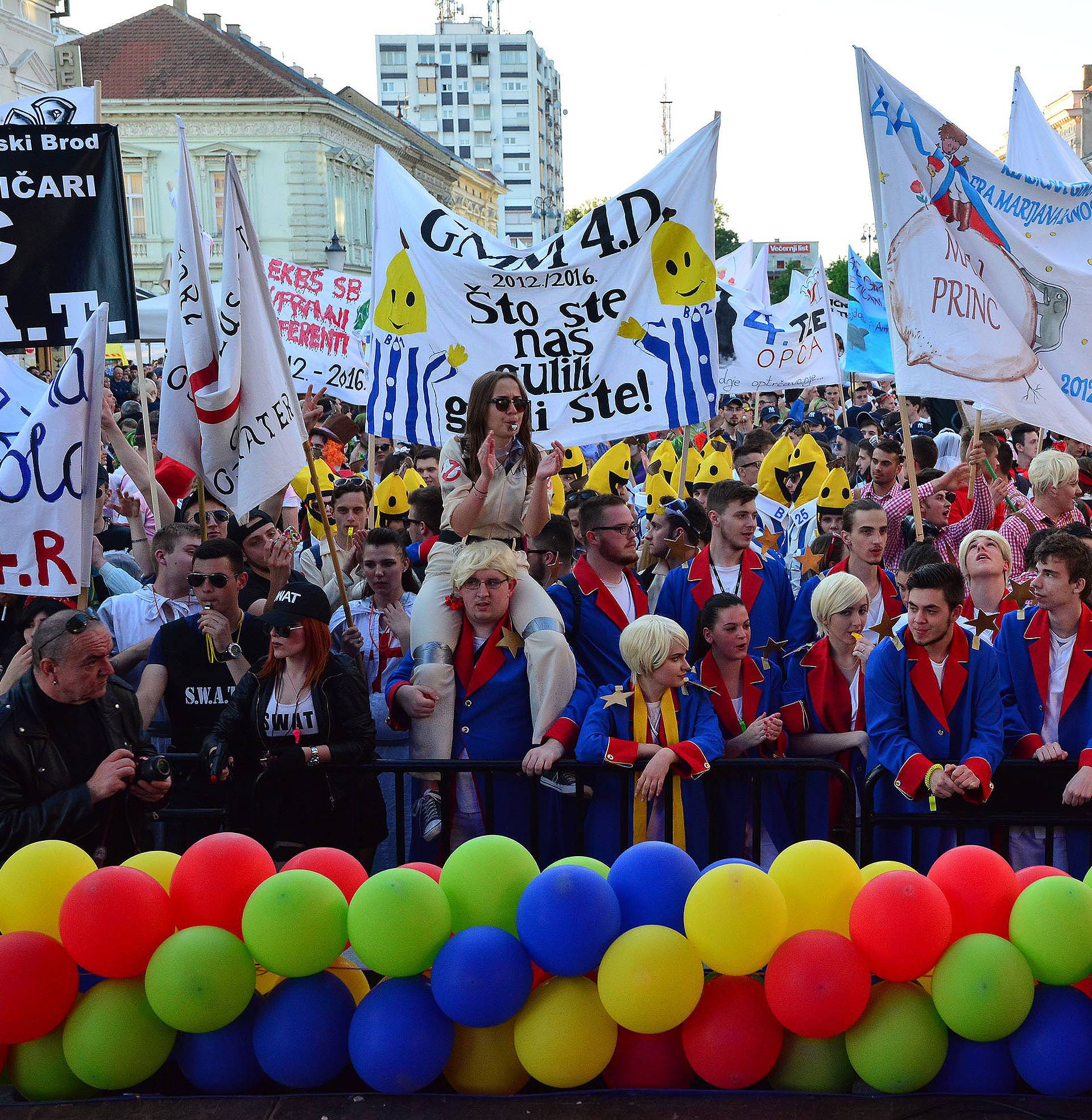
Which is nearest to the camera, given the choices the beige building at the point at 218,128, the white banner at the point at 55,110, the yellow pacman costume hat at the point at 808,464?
the white banner at the point at 55,110

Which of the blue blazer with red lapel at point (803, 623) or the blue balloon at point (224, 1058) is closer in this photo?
the blue balloon at point (224, 1058)

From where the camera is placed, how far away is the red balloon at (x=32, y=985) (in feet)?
11.2

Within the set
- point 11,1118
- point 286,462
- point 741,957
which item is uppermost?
point 286,462

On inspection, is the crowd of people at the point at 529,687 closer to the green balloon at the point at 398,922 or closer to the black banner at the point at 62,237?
the black banner at the point at 62,237

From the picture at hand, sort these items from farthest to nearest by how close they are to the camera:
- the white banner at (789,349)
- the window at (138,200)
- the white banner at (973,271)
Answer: the window at (138,200), the white banner at (789,349), the white banner at (973,271)

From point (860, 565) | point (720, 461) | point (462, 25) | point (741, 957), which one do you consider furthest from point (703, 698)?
point (462, 25)

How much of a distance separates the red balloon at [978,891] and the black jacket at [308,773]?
2.01m

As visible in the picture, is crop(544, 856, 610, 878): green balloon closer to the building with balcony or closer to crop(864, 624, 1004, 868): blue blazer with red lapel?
crop(864, 624, 1004, 868): blue blazer with red lapel

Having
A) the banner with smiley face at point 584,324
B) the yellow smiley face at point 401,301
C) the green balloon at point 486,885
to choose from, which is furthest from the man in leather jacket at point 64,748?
the yellow smiley face at point 401,301

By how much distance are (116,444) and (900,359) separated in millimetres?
3709

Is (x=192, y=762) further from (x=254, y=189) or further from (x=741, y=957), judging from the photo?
(x=254, y=189)

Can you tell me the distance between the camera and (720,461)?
1054 centimetres

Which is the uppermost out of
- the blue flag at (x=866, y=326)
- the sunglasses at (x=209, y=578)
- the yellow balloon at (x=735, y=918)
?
the blue flag at (x=866, y=326)

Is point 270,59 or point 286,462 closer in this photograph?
point 286,462
